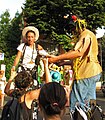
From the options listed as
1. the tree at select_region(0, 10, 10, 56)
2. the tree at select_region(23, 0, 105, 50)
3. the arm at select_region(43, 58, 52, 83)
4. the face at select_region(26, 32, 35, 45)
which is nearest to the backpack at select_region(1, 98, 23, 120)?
the arm at select_region(43, 58, 52, 83)

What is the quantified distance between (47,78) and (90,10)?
40.8 meters

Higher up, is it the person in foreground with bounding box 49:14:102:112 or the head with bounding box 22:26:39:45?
the head with bounding box 22:26:39:45

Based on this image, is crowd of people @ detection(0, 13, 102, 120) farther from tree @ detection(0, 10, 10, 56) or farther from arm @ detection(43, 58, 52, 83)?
tree @ detection(0, 10, 10, 56)

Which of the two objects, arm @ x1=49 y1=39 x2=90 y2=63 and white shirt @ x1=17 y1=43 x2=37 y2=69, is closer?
arm @ x1=49 y1=39 x2=90 y2=63

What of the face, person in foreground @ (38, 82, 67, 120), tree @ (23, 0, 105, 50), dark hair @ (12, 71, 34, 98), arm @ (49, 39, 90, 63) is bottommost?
person in foreground @ (38, 82, 67, 120)

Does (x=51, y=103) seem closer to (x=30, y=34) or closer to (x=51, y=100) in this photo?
(x=51, y=100)

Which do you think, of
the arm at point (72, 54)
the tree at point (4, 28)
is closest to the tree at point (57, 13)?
the tree at point (4, 28)

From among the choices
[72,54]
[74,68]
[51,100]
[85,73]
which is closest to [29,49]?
[74,68]

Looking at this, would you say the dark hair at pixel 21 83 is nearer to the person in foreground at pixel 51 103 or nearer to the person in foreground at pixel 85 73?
the person in foreground at pixel 85 73

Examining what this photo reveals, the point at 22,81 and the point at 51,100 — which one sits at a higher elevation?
the point at 22,81

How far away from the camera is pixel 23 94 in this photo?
4.99 m

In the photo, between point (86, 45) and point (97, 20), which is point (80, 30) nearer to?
point (86, 45)

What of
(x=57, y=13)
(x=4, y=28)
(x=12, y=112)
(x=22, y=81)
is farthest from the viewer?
(x=4, y=28)

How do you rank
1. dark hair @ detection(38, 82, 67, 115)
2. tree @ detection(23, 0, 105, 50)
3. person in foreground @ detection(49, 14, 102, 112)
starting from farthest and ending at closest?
tree @ detection(23, 0, 105, 50)
person in foreground @ detection(49, 14, 102, 112)
dark hair @ detection(38, 82, 67, 115)
